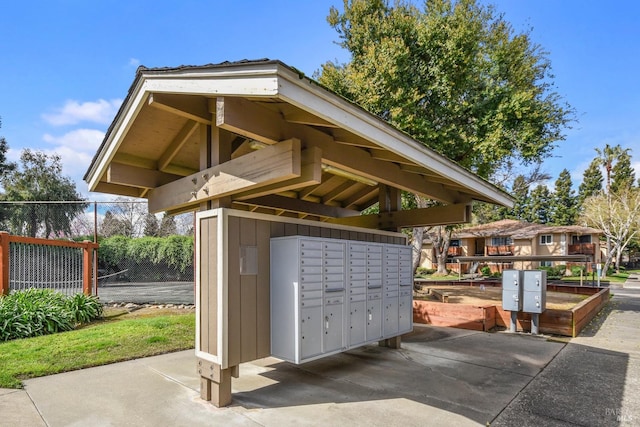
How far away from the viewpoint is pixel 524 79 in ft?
36.5

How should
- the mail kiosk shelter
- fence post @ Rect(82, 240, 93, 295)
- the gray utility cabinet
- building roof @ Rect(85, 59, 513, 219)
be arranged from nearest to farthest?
building roof @ Rect(85, 59, 513, 219), the mail kiosk shelter, the gray utility cabinet, fence post @ Rect(82, 240, 93, 295)

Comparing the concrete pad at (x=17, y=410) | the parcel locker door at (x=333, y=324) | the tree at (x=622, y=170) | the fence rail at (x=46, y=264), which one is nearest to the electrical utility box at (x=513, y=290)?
the parcel locker door at (x=333, y=324)

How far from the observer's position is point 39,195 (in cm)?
2206

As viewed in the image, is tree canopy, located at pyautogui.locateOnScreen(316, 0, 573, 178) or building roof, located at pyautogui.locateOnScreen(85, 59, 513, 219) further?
tree canopy, located at pyautogui.locateOnScreen(316, 0, 573, 178)

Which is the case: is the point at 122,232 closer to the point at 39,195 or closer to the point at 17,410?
the point at 39,195

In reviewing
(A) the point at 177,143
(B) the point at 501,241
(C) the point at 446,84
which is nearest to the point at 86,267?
(A) the point at 177,143

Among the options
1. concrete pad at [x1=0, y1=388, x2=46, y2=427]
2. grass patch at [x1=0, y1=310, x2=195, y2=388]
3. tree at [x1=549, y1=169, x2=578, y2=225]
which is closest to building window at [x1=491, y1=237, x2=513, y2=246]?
tree at [x1=549, y1=169, x2=578, y2=225]

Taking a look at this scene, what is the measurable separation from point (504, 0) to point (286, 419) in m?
13.0

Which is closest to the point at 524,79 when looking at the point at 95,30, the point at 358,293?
the point at 358,293

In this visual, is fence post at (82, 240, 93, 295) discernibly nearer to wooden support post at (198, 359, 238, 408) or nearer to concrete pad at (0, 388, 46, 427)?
concrete pad at (0, 388, 46, 427)

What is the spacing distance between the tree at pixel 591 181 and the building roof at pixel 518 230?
16704mm

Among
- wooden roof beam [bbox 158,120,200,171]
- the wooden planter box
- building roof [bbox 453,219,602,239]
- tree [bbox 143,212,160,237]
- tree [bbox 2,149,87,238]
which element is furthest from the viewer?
building roof [bbox 453,219,602,239]

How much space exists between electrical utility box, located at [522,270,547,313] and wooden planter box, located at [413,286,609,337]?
17.5 inches

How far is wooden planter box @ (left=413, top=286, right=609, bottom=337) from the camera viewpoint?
21.9ft
